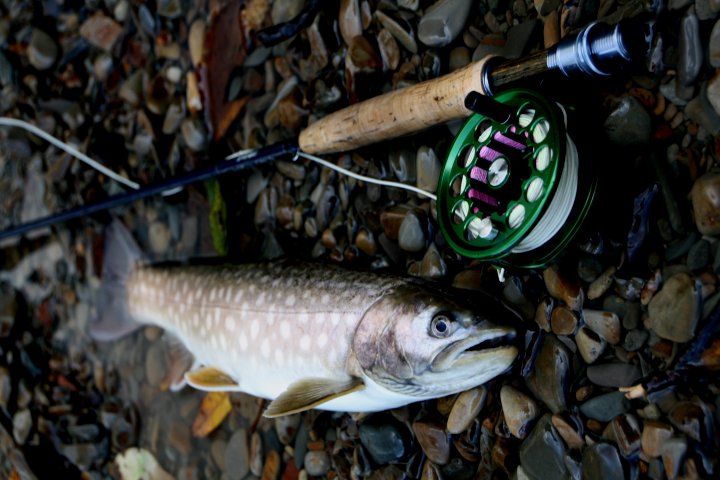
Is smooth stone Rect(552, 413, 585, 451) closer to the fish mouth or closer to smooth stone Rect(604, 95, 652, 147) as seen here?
the fish mouth

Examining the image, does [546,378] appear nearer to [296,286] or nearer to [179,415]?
[296,286]

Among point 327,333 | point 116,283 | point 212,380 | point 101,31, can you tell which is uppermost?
point 101,31

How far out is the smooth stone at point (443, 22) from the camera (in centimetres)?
200

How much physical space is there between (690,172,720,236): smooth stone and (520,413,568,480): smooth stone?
2.18ft

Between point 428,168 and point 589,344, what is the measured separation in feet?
2.45

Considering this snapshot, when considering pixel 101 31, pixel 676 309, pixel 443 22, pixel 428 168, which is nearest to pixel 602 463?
pixel 676 309

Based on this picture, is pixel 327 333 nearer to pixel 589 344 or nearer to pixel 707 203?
pixel 589 344

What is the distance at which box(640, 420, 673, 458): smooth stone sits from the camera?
1.54 m

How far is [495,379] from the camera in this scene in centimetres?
190

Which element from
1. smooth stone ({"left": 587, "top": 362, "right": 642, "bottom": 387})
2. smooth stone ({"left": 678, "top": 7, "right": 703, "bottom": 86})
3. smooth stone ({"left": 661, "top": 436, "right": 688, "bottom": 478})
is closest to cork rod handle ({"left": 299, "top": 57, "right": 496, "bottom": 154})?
smooth stone ({"left": 678, "top": 7, "right": 703, "bottom": 86})

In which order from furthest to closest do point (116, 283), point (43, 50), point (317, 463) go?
point (43, 50) < point (116, 283) < point (317, 463)

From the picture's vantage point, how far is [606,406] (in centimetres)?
167

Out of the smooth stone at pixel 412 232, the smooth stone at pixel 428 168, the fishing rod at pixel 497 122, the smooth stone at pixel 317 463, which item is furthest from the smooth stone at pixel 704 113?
the smooth stone at pixel 317 463

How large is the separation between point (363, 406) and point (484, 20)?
4.24ft
